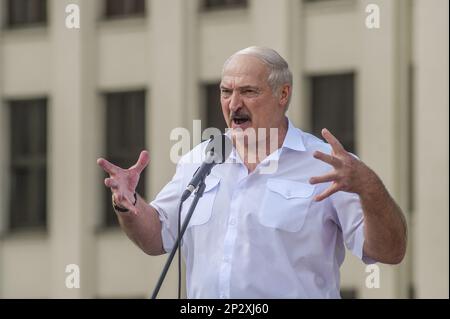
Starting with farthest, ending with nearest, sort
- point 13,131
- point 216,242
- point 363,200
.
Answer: point 13,131
point 216,242
point 363,200

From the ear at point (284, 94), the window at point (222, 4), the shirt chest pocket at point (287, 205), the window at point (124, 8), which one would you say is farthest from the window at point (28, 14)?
the shirt chest pocket at point (287, 205)

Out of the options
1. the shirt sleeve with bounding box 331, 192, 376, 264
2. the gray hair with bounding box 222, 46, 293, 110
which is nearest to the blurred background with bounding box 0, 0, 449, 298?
the gray hair with bounding box 222, 46, 293, 110

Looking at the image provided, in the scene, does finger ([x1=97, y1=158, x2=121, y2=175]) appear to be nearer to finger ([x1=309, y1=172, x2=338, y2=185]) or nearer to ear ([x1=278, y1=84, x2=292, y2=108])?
ear ([x1=278, y1=84, x2=292, y2=108])

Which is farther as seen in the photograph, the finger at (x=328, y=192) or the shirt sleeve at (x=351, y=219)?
the shirt sleeve at (x=351, y=219)

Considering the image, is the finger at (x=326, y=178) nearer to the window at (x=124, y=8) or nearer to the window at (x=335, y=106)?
the window at (x=335, y=106)

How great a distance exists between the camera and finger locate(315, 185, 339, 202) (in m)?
5.08

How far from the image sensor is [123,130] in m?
23.6

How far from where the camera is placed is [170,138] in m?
22.3

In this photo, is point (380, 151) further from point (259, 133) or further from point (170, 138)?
point (259, 133)

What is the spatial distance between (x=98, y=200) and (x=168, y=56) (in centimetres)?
254

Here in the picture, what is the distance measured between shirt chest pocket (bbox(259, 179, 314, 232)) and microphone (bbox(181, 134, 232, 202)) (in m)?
0.22

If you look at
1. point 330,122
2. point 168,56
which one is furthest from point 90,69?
point 330,122

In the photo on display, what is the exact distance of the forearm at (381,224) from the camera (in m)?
5.14

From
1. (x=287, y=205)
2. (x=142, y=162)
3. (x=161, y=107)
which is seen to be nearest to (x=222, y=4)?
(x=161, y=107)
